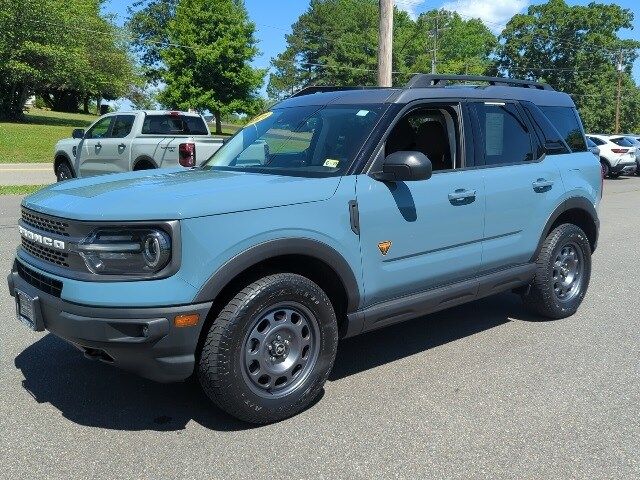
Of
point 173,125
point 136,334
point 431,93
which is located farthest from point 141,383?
point 173,125

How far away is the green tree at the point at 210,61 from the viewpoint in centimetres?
4459

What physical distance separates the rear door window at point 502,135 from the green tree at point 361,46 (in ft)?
192

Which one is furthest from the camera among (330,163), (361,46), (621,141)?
(361,46)

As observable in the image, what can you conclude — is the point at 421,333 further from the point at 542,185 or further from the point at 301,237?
the point at 301,237

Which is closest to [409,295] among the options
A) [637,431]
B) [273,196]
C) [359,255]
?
[359,255]

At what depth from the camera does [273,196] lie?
11.4 feet

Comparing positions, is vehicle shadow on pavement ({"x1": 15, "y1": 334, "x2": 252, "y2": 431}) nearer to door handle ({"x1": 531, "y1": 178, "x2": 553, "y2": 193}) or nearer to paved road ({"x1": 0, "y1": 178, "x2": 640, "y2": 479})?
paved road ({"x1": 0, "y1": 178, "x2": 640, "y2": 479})

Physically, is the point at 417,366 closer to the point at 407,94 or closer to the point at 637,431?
the point at 637,431

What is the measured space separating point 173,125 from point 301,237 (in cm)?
1018

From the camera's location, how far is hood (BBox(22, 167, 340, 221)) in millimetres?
3158

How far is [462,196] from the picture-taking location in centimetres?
436

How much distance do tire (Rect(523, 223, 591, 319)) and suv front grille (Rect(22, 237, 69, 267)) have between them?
3585 millimetres

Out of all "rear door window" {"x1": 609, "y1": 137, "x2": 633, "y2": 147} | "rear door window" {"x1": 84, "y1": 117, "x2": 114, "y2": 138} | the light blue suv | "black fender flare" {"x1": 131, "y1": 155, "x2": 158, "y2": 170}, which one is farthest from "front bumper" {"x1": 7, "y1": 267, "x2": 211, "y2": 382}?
"rear door window" {"x1": 609, "y1": 137, "x2": 633, "y2": 147}

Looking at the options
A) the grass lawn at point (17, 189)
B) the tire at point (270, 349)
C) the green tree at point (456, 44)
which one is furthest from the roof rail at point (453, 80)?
the green tree at point (456, 44)
